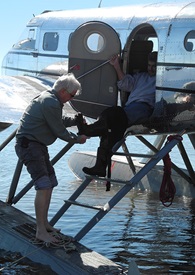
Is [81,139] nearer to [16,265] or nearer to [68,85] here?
[68,85]

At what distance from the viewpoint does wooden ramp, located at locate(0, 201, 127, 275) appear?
8.96 meters

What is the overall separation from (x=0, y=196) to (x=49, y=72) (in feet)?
16.9

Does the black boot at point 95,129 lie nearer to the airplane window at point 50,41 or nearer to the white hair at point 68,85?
the white hair at point 68,85

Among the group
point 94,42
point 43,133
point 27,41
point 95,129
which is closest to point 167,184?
point 95,129

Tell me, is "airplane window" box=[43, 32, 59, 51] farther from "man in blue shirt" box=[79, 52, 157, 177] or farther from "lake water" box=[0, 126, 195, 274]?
"lake water" box=[0, 126, 195, 274]

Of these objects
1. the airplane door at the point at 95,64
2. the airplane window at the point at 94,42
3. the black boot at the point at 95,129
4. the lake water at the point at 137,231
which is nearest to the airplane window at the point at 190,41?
the airplane door at the point at 95,64

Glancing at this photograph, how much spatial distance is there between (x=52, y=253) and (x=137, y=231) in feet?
12.4

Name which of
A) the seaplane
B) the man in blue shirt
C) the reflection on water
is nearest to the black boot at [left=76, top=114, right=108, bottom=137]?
the man in blue shirt

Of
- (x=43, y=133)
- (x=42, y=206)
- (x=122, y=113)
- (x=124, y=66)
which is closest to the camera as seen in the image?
(x=42, y=206)

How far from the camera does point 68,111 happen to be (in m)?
11.4

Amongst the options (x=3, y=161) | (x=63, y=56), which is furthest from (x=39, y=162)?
(x=3, y=161)

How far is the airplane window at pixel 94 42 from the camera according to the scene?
35.2 feet

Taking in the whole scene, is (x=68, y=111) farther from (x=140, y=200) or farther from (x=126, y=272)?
(x=140, y=200)

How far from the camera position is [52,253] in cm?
937
